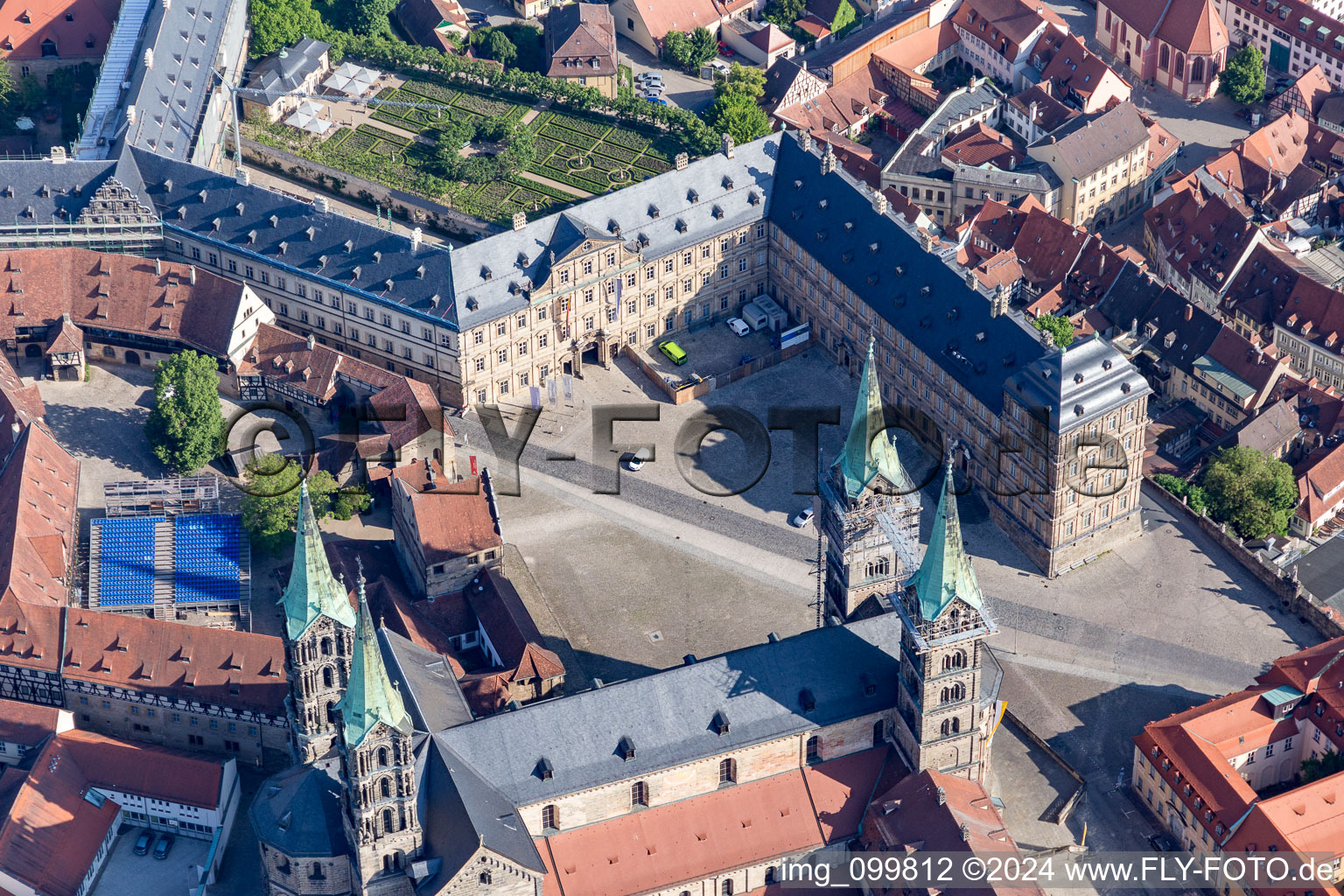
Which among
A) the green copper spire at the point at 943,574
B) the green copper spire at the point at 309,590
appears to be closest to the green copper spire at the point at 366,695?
the green copper spire at the point at 309,590

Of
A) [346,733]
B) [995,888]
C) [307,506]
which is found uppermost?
[307,506]

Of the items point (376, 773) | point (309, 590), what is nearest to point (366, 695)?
point (376, 773)

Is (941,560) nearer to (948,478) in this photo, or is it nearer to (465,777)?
(948,478)

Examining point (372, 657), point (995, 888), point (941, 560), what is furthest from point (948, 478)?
point (372, 657)

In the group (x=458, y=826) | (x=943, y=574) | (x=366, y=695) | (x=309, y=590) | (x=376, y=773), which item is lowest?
(x=458, y=826)

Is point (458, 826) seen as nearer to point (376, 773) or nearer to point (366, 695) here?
point (376, 773)

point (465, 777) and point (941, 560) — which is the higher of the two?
point (941, 560)
